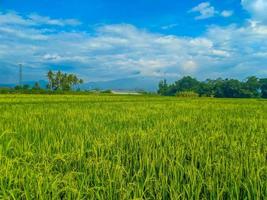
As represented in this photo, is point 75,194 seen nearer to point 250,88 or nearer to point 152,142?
point 152,142

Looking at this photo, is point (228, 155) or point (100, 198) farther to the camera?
point (228, 155)

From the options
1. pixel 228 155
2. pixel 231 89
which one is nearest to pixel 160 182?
pixel 228 155

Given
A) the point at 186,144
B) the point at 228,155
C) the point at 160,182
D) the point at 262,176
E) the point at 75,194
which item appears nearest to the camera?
the point at 75,194

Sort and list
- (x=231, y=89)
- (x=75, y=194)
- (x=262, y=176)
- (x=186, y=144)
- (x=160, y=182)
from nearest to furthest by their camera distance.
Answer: (x=75, y=194) < (x=160, y=182) < (x=262, y=176) < (x=186, y=144) < (x=231, y=89)

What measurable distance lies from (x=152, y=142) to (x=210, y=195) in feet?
5.57

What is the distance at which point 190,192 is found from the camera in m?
2.27

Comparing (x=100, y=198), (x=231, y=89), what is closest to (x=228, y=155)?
(x=100, y=198)

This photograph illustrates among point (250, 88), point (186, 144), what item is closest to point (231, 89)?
point (250, 88)

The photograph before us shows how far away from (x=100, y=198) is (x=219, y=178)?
2.86 ft

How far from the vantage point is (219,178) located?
2.55m

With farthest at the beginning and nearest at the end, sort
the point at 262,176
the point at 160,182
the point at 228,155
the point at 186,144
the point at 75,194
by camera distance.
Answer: the point at 186,144, the point at 228,155, the point at 262,176, the point at 160,182, the point at 75,194

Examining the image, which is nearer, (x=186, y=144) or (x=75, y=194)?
(x=75, y=194)

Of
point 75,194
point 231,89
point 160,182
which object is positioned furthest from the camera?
point 231,89

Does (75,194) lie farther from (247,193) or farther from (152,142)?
(152,142)
